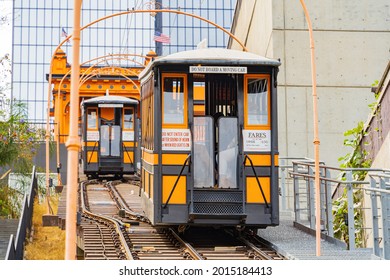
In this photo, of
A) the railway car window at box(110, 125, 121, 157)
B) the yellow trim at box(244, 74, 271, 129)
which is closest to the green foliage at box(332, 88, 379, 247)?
the yellow trim at box(244, 74, 271, 129)

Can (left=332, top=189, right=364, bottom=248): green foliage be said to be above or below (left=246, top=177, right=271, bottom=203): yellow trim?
below

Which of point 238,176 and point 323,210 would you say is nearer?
point 238,176

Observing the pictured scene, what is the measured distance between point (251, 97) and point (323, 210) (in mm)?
2884

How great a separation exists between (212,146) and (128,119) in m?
15.8

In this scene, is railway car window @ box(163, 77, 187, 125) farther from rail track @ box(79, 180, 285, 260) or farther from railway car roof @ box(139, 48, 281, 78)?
rail track @ box(79, 180, 285, 260)

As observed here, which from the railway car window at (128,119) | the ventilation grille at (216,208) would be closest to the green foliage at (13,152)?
the railway car window at (128,119)

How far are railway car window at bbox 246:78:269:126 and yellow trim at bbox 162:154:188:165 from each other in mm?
1299

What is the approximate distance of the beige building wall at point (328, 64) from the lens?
21.8 metres

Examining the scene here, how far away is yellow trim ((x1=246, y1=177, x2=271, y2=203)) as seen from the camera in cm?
1304

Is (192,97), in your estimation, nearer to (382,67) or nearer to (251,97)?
(251,97)

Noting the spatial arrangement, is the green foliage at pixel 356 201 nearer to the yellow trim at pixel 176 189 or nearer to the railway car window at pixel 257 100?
the railway car window at pixel 257 100

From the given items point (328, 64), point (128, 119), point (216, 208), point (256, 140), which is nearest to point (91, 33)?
point (128, 119)
